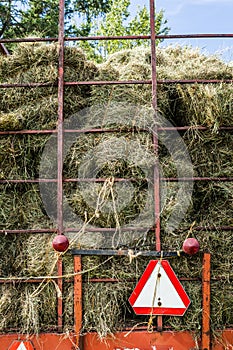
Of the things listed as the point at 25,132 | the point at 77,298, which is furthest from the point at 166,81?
the point at 77,298

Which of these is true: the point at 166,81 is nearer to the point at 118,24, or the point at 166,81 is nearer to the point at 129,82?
the point at 129,82

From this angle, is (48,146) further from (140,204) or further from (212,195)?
(212,195)

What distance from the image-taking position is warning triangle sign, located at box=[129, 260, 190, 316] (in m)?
3.37

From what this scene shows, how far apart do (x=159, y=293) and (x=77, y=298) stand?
1.94 ft

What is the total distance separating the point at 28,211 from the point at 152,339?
132 cm

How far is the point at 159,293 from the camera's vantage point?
3383mm

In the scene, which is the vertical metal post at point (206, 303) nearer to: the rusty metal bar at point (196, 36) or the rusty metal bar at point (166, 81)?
the rusty metal bar at point (166, 81)

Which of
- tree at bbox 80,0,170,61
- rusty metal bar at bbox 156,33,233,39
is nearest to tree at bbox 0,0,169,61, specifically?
tree at bbox 80,0,170,61

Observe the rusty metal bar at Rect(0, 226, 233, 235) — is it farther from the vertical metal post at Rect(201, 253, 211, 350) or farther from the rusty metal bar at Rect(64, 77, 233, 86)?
the rusty metal bar at Rect(64, 77, 233, 86)

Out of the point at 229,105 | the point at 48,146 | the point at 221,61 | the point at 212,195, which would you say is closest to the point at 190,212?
the point at 212,195

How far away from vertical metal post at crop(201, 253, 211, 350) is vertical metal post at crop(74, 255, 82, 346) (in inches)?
34.9

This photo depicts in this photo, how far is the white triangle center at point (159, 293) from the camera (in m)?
3.37

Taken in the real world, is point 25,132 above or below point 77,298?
above

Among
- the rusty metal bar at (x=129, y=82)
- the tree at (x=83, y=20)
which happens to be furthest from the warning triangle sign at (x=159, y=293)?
the tree at (x=83, y=20)
